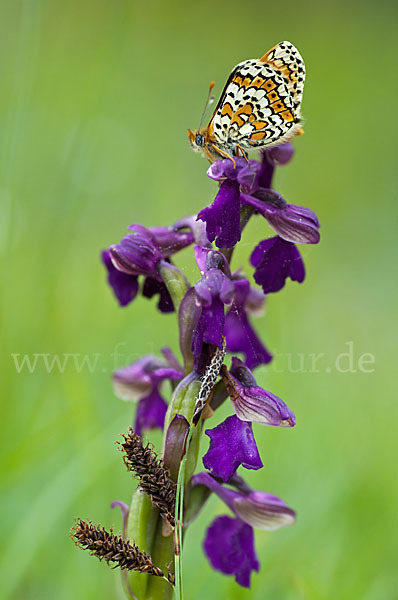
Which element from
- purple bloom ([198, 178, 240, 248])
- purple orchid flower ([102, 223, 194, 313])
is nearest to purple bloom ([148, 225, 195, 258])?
purple orchid flower ([102, 223, 194, 313])

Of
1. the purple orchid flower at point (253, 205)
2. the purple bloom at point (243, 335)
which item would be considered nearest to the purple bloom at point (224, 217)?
Result: the purple orchid flower at point (253, 205)

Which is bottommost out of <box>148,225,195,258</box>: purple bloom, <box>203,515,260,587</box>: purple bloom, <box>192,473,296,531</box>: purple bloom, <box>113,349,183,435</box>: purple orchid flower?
<box>203,515,260,587</box>: purple bloom

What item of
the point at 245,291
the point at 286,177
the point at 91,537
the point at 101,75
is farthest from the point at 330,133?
the point at 91,537

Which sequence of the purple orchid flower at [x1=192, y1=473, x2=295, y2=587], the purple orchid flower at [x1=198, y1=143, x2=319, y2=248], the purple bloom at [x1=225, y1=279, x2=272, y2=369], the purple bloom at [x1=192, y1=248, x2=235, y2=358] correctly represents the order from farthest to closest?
the purple bloom at [x1=225, y1=279, x2=272, y2=369] < the purple orchid flower at [x1=192, y1=473, x2=295, y2=587] < the purple orchid flower at [x1=198, y1=143, x2=319, y2=248] < the purple bloom at [x1=192, y1=248, x2=235, y2=358]

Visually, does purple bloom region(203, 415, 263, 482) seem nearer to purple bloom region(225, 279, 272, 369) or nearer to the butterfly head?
purple bloom region(225, 279, 272, 369)

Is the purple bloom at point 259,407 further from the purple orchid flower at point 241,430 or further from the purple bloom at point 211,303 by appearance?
the purple bloom at point 211,303

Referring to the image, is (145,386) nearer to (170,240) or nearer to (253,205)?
(170,240)
